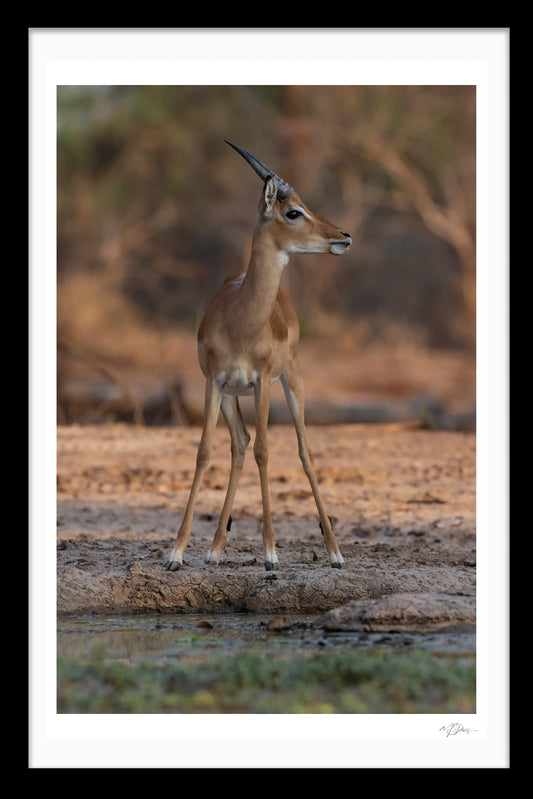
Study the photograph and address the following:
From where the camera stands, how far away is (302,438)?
787 cm

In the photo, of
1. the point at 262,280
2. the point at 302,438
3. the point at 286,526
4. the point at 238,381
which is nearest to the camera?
the point at 262,280

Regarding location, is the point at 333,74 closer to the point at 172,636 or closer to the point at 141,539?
the point at 172,636

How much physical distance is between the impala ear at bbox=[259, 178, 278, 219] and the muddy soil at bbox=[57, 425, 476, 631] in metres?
2.08

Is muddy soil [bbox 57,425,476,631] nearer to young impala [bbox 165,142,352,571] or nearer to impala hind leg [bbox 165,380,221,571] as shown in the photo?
impala hind leg [bbox 165,380,221,571]

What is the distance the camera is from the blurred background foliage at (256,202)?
20.8 m

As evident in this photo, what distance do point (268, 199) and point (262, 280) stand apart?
479 mm

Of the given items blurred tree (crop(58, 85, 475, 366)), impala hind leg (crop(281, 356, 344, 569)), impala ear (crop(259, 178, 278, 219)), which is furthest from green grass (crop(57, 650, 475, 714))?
blurred tree (crop(58, 85, 475, 366))

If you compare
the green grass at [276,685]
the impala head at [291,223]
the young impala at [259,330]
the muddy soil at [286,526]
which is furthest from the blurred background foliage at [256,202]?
the green grass at [276,685]

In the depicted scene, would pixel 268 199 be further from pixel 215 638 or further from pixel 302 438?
pixel 215 638

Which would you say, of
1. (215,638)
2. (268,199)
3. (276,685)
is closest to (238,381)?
(268,199)

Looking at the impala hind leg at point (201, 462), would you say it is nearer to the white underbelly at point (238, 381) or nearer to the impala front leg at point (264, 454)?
the white underbelly at point (238, 381)

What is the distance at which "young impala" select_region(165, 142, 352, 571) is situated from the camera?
7152mm

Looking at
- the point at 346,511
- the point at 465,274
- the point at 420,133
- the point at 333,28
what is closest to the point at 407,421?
the point at 346,511

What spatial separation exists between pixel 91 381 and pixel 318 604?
34.5 ft
